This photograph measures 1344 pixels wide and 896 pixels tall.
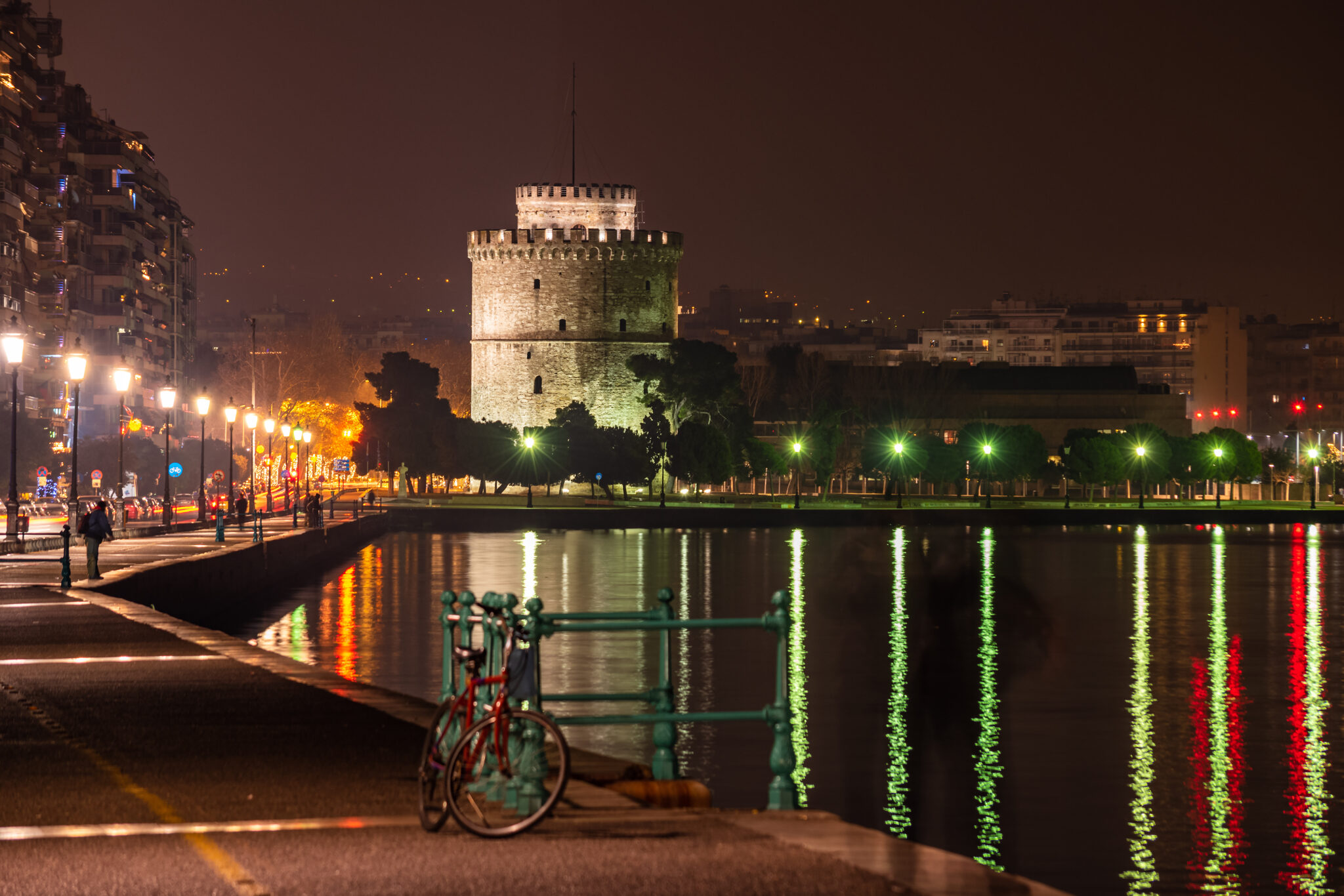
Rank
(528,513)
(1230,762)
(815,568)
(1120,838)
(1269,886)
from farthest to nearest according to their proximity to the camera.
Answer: (528,513) < (815,568) < (1230,762) < (1120,838) < (1269,886)

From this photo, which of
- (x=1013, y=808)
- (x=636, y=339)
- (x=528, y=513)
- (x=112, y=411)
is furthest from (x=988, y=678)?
(x=112, y=411)

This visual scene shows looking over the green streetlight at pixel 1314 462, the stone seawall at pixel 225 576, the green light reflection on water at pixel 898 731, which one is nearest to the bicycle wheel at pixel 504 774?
the green light reflection on water at pixel 898 731

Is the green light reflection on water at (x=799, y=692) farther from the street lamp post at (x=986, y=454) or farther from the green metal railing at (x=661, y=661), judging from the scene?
the street lamp post at (x=986, y=454)

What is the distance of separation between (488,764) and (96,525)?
1693 cm

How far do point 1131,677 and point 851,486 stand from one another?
224ft

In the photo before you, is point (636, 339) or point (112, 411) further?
point (112, 411)

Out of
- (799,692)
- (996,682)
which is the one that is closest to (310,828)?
(799,692)

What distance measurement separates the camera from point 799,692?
20.3 m

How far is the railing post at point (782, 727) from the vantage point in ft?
25.5

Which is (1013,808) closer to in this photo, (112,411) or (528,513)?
(528,513)

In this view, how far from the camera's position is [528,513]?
206 ft

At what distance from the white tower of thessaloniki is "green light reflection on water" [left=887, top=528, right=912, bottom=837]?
43016 mm

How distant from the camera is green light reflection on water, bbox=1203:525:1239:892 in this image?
36.2 ft

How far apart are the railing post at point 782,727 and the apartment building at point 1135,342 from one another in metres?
152
